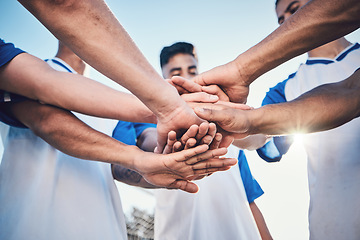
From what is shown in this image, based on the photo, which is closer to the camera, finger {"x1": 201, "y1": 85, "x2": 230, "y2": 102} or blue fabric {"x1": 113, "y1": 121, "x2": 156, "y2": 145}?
finger {"x1": 201, "y1": 85, "x2": 230, "y2": 102}

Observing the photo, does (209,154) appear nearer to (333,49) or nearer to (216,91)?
(216,91)

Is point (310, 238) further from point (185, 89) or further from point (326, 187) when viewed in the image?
point (185, 89)

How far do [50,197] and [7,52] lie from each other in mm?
668

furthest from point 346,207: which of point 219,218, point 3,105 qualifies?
point 3,105

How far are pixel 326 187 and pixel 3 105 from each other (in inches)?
65.7


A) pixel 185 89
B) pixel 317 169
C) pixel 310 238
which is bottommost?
pixel 310 238

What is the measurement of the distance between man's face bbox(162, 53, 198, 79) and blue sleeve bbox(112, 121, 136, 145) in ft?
2.48

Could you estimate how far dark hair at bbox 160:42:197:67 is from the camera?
8.08ft

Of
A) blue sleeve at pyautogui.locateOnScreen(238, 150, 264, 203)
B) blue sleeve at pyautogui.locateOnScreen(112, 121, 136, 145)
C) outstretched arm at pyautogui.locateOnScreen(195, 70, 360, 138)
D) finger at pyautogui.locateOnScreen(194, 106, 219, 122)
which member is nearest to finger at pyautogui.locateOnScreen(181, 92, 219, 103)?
outstretched arm at pyautogui.locateOnScreen(195, 70, 360, 138)

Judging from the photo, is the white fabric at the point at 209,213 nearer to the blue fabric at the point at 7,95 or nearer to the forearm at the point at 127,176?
the forearm at the point at 127,176

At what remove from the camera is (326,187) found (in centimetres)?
145

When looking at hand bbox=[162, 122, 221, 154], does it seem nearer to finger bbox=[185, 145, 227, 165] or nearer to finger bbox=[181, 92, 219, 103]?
finger bbox=[185, 145, 227, 165]

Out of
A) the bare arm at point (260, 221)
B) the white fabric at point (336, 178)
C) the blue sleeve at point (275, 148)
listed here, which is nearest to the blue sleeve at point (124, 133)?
the blue sleeve at point (275, 148)

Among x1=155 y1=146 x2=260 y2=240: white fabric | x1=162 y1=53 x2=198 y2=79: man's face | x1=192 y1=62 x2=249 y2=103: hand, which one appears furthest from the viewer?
x1=162 y1=53 x2=198 y2=79: man's face
